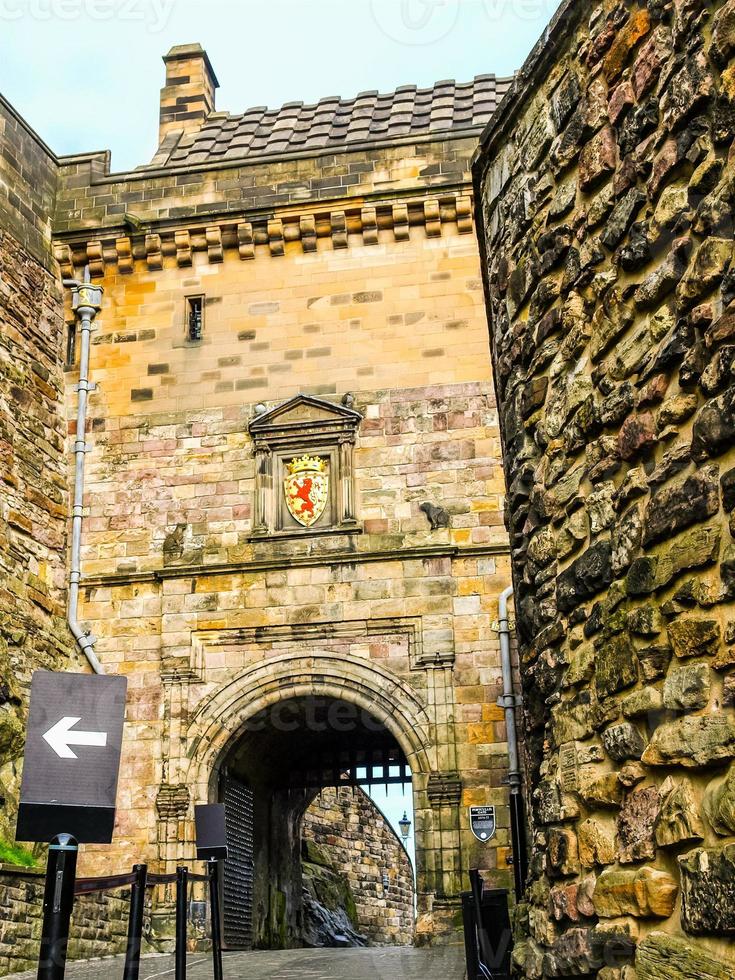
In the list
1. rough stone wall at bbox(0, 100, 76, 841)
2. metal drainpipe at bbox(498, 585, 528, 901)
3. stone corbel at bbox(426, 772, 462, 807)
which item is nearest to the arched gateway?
stone corbel at bbox(426, 772, 462, 807)

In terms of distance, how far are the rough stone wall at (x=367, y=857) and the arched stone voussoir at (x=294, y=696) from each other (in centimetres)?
802

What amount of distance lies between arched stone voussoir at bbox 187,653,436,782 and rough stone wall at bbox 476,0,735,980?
24.3ft

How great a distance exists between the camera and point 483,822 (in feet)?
37.2

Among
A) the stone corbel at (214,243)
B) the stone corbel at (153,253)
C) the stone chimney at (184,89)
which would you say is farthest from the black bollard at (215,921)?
the stone chimney at (184,89)

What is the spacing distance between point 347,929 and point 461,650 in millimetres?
Answer: 8630

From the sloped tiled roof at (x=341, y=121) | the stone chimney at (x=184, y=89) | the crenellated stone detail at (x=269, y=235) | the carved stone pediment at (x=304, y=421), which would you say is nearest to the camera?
the carved stone pediment at (x=304, y=421)

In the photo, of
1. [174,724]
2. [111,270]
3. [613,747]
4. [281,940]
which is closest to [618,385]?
[613,747]

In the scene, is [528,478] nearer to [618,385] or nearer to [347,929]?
[618,385]

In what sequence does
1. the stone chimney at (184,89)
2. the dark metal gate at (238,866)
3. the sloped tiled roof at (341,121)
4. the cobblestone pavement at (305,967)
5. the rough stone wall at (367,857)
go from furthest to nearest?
the rough stone wall at (367,857)
the stone chimney at (184,89)
the sloped tiled roof at (341,121)
the dark metal gate at (238,866)
the cobblestone pavement at (305,967)

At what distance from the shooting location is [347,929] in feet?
61.8

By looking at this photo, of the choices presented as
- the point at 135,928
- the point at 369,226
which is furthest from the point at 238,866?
the point at 135,928

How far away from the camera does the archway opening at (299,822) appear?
12797 millimetres

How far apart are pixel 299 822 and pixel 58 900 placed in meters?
13.3

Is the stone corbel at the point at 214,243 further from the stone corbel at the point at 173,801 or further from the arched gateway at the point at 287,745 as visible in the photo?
the stone corbel at the point at 173,801
